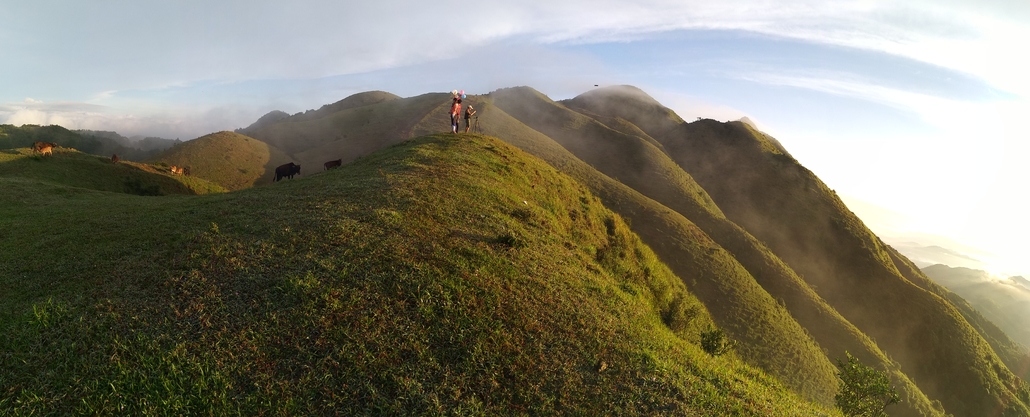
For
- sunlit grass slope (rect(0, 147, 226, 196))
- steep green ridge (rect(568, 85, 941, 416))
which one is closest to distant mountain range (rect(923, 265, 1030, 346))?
steep green ridge (rect(568, 85, 941, 416))

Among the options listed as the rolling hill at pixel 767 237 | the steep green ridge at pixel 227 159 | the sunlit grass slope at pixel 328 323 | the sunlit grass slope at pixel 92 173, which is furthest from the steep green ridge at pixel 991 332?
the steep green ridge at pixel 227 159

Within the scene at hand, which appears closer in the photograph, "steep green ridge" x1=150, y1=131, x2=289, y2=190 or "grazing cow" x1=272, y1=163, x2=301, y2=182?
"grazing cow" x1=272, y1=163, x2=301, y2=182

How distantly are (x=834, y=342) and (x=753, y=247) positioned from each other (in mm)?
10837

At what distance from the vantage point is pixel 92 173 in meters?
28.4

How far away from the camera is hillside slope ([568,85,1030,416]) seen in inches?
1385

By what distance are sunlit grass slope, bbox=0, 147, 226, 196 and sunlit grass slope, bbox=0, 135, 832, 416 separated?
53.5ft

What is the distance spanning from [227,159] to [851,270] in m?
77.9

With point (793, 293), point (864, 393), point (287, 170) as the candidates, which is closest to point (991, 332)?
point (793, 293)

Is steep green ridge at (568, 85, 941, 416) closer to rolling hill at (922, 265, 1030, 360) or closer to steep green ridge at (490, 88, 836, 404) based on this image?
steep green ridge at (490, 88, 836, 404)

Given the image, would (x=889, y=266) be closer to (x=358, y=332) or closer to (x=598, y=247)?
(x=598, y=247)

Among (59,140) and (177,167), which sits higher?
(59,140)

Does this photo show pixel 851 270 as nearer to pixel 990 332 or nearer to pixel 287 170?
pixel 990 332

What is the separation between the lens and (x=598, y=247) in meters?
21.7

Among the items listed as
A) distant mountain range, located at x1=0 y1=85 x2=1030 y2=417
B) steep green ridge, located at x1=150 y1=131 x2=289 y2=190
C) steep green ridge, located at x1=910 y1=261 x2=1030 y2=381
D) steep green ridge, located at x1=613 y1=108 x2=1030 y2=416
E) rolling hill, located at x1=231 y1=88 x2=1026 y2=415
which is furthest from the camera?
steep green ridge, located at x1=910 y1=261 x2=1030 y2=381
